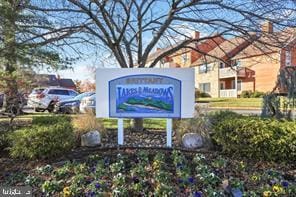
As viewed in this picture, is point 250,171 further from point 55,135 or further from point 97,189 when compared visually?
point 55,135

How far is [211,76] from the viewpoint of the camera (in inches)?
1750

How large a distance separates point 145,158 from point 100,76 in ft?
8.36

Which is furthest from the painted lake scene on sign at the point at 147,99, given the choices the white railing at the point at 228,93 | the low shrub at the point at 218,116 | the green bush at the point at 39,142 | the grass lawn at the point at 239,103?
the white railing at the point at 228,93

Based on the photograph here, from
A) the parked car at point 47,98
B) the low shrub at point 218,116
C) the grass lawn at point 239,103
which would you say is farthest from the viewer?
the grass lawn at point 239,103

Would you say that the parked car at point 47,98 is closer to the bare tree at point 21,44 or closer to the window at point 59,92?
the window at point 59,92

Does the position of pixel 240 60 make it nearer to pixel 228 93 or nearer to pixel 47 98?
pixel 47 98

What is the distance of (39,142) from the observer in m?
6.29

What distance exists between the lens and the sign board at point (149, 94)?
7676mm

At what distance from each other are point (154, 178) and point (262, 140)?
230cm

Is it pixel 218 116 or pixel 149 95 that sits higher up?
pixel 149 95

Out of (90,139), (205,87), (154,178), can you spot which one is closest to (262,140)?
(154,178)

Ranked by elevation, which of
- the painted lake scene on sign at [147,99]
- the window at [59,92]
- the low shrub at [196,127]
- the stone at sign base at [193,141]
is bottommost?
the stone at sign base at [193,141]

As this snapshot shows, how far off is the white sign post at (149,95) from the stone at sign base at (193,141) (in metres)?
0.36

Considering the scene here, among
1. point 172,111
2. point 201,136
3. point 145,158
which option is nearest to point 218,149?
point 201,136
